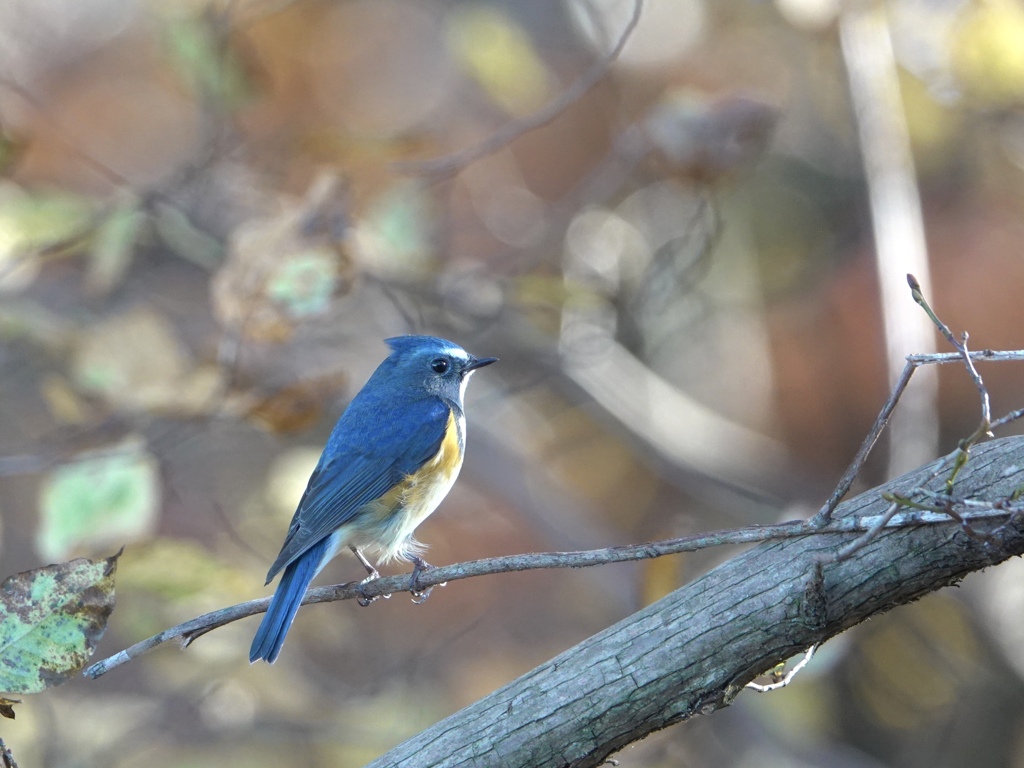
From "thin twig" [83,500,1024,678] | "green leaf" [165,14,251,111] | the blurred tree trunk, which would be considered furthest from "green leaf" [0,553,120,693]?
"green leaf" [165,14,251,111]

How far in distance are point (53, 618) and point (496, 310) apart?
143 inches

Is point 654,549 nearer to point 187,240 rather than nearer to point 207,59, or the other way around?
point 207,59

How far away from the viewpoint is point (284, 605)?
9.36 ft

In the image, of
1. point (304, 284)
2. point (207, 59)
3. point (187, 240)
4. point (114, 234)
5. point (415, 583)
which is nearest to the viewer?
point (415, 583)

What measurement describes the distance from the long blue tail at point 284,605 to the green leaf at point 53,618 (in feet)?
2.69

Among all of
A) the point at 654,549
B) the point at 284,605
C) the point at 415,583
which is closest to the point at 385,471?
the point at 284,605

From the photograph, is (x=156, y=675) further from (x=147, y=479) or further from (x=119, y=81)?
(x=119, y=81)

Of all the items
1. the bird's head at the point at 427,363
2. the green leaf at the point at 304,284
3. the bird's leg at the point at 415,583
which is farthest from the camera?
the bird's head at the point at 427,363

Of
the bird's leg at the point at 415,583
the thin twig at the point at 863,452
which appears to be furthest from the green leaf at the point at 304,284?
the thin twig at the point at 863,452

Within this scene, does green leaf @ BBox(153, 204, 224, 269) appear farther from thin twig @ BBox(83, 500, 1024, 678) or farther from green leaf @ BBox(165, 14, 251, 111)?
thin twig @ BBox(83, 500, 1024, 678)

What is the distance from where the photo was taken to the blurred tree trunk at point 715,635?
69.4 inches

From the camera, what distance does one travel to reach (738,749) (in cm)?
492

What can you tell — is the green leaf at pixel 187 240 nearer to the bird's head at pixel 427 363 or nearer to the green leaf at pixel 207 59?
the green leaf at pixel 207 59

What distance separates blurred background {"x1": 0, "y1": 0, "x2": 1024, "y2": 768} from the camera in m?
3.80
